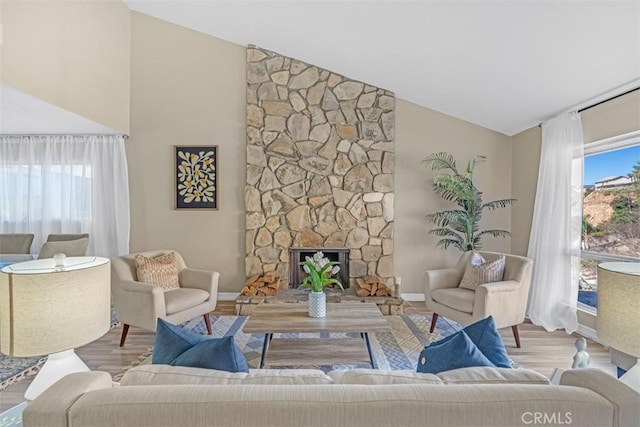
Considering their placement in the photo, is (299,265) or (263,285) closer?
(263,285)

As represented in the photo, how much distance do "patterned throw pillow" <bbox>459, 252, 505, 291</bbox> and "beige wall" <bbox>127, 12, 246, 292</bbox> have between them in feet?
9.65

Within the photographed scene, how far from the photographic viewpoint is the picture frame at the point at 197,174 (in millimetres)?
4684

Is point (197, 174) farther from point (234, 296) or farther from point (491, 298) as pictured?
point (491, 298)

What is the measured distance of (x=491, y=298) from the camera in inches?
115

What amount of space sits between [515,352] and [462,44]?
2891 mm

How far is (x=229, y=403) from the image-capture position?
33.4 inches

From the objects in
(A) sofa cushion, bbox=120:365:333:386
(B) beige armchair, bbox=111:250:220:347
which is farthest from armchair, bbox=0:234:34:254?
(A) sofa cushion, bbox=120:365:333:386

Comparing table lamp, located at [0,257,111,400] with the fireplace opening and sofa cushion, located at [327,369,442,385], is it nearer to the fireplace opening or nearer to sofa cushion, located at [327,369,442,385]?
sofa cushion, located at [327,369,442,385]

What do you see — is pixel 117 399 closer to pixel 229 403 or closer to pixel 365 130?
pixel 229 403

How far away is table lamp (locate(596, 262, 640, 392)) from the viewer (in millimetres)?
1292

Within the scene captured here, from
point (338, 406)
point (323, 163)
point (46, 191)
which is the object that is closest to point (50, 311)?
point (338, 406)

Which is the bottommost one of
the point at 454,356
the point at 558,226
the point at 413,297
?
the point at 413,297

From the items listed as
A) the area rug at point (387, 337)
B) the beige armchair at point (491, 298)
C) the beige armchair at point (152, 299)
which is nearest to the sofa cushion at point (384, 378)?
the area rug at point (387, 337)

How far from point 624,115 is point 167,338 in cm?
396
